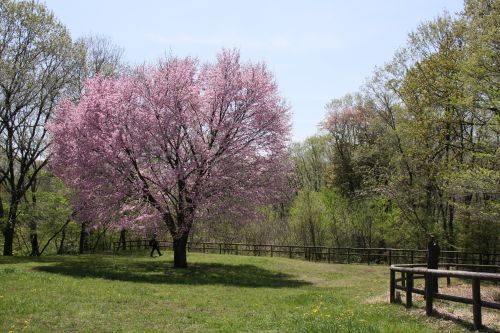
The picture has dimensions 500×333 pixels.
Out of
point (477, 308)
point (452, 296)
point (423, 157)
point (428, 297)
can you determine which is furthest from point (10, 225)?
point (477, 308)

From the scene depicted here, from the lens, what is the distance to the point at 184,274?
81.0ft

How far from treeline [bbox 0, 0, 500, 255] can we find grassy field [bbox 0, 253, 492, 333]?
466cm

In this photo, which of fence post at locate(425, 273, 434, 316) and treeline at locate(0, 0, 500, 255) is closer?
fence post at locate(425, 273, 434, 316)

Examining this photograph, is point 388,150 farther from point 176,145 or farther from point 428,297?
point 428,297

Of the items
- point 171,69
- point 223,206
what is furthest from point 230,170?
point 171,69

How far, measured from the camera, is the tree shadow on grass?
21953 millimetres

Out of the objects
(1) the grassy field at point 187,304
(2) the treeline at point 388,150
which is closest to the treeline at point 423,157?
(2) the treeline at point 388,150

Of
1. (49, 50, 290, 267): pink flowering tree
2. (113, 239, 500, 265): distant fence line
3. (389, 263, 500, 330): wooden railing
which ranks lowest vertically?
(113, 239, 500, 265): distant fence line

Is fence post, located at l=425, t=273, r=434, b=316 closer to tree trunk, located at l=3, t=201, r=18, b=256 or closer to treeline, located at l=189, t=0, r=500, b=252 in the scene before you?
treeline, located at l=189, t=0, r=500, b=252

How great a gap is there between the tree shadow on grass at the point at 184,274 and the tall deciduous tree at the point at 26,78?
12.5m

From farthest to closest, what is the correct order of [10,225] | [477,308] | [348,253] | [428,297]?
[348,253], [10,225], [428,297], [477,308]

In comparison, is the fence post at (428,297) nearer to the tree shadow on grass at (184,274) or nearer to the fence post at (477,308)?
the fence post at (477,308)

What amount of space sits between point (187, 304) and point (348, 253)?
2338 cm

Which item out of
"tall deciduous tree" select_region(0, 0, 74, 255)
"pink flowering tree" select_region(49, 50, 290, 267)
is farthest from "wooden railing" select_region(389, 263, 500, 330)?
"tall deciduous tree" select_region(0, 0, 74, 255)
